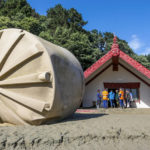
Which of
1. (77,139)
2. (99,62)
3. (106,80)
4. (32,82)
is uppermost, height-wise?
(99,62)

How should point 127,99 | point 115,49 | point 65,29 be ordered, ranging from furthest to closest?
1. point 65,29
2. point 127,99
3. point 115,49

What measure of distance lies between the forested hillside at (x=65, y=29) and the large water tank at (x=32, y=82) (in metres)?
17.6

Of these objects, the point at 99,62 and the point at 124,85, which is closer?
the point at 99,62

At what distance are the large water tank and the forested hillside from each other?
1762 cm

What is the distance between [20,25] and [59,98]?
1967cm

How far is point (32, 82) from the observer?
12.1ft

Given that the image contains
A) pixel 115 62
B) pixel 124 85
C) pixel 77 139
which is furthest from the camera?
pixel 124 85

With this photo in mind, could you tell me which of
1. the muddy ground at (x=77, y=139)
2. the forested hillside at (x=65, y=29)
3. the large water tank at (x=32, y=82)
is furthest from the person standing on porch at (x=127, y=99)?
the forested hillside at (x=65, y=29)

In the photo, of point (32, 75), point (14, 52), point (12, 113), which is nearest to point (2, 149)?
point (12, 113)

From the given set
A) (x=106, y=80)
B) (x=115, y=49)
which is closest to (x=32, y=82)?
(x=115, y=49)

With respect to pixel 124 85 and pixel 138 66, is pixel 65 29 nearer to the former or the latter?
pixel 124 85

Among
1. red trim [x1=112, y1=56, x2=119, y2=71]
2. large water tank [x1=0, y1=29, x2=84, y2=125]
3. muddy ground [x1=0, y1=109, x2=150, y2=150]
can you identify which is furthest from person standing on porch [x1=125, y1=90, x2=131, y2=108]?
muddy ground [x1=0, y1=109, x2=150, y2=150]

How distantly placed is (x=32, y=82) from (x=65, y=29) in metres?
23.2

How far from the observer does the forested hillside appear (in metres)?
22.5
